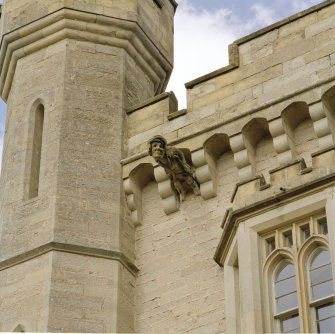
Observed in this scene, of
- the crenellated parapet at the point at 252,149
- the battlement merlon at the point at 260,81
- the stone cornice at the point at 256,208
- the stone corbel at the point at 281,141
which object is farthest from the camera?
the battlement merlon at the point at 260,81

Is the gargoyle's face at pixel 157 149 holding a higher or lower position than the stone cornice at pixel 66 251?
higher

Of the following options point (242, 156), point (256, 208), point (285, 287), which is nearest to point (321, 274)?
point (285, 287)

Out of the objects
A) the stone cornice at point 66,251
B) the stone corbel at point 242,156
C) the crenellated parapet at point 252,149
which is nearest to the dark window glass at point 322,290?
the crenellated parapet at point 252,149

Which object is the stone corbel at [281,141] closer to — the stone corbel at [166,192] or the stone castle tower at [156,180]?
the stone castle tower at [156,180]

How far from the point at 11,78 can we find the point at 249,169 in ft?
11.1

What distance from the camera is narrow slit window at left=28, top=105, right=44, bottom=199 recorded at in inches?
601

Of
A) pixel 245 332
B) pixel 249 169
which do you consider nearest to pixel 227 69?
pixel 249 169

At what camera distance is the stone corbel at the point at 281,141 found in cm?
1439

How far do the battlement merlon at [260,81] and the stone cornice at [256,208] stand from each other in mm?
1496

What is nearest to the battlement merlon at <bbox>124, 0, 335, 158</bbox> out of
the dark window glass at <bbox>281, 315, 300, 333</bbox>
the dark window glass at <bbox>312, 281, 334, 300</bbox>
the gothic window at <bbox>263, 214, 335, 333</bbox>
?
the gothic window at <bbox>263, 214, 335, 333</bbox>

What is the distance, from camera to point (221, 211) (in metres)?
14.5

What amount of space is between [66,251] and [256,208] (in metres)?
2.11

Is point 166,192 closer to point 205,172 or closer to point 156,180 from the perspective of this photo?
point 156,180

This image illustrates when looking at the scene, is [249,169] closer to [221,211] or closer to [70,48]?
[221,211]
